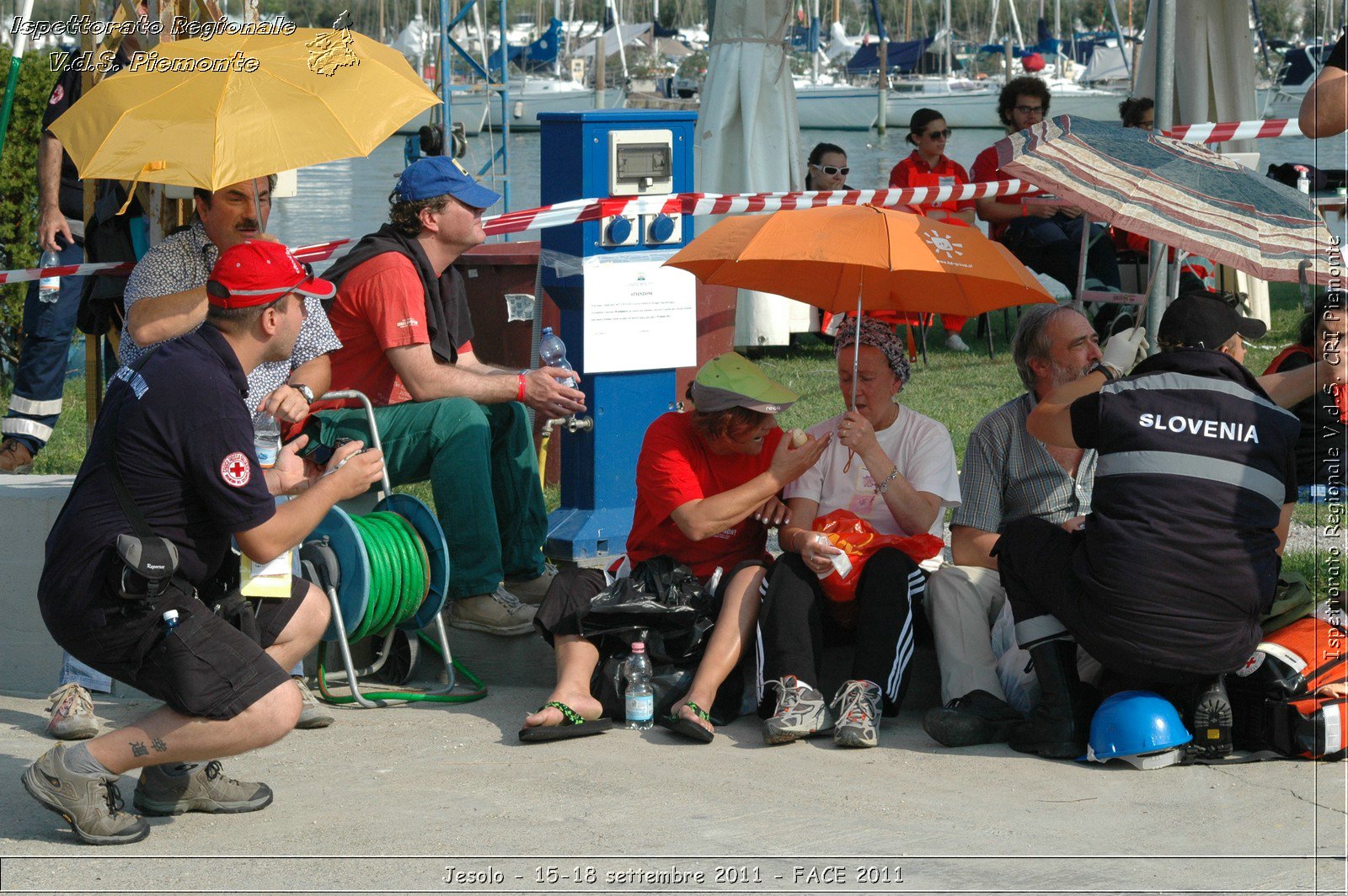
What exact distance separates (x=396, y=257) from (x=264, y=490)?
186cm

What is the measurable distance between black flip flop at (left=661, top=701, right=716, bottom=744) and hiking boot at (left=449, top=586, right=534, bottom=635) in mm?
916

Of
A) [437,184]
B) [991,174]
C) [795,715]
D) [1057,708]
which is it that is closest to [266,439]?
[437,184]

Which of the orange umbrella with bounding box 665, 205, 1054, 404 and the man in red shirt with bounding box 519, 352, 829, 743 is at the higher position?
the orange umbrella with bounding box 665, 205, 1054, 404

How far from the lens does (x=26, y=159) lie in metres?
11.2

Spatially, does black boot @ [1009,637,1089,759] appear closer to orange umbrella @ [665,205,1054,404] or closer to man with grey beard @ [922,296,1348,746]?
man with grey beard @ [922,296,1348,746]

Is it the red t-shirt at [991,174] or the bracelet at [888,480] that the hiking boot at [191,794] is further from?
the red t-shirt at [991,174]

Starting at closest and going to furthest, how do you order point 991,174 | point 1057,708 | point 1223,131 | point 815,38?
point 1057,708
point 1223,131
point 991,174
point 815,38

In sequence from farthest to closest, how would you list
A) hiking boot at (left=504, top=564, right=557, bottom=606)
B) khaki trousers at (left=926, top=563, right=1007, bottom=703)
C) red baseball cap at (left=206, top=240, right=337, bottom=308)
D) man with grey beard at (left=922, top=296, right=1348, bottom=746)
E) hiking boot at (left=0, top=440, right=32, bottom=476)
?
hiking boot at (left=0, top=440, right=32, bottom=476), hiking boot at (left=504, top=564, right=557, bottom=606), man with grey beard at (left=922, top=296, right=1348, bottom=746), khaki trousers at (left=926, top=563, right=1007, bottom=703), red baseball cap at (left=206, top=240, right=337, bottom=308)

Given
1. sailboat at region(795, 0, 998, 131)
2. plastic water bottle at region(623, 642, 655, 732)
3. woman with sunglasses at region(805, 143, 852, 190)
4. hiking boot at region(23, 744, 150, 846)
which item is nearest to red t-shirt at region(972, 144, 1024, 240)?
woman with sunglasses at region(805, 143, 852, 190)

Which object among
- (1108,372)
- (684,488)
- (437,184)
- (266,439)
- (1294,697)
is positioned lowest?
(1294,697)

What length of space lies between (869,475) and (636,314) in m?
1.39

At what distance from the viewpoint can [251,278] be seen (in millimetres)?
4137

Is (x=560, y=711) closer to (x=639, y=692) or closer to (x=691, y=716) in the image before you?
(x=639, y=692)

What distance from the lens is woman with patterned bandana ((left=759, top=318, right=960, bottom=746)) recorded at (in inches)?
192
